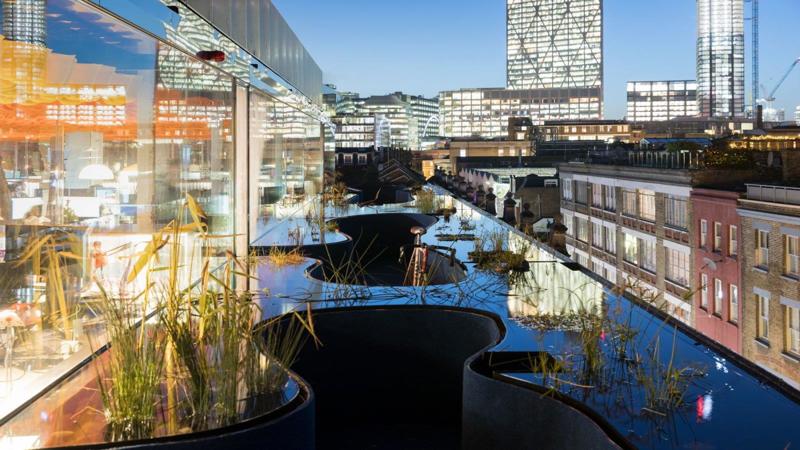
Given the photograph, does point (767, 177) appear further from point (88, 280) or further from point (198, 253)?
point (88, 280)

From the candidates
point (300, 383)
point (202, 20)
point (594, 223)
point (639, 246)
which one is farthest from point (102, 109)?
point (594, 223)

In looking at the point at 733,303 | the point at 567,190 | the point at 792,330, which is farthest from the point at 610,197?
the point at 792,330

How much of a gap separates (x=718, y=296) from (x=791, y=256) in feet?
13.5

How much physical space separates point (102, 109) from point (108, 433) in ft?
8.92

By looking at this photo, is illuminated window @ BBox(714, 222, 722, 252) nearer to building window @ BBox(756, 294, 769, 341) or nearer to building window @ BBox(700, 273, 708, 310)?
building window @ BBox(700, 273, 708, 310)

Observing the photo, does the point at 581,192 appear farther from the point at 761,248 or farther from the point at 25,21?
the point at 25,21

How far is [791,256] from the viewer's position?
18.9 meters

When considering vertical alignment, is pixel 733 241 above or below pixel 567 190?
below

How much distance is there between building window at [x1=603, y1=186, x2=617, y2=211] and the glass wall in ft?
89.3

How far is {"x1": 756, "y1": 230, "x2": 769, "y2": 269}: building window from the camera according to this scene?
20188 millimetres

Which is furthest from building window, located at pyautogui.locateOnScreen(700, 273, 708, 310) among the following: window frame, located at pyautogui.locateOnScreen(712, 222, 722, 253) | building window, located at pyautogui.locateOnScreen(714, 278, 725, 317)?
window frame, located at pyautogui.locateOnScreen(712, 222, 722, 253)

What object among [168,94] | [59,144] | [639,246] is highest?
[168,94]

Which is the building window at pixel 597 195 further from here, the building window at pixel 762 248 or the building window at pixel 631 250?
the building window at pixel 762 248

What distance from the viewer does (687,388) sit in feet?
12.3
